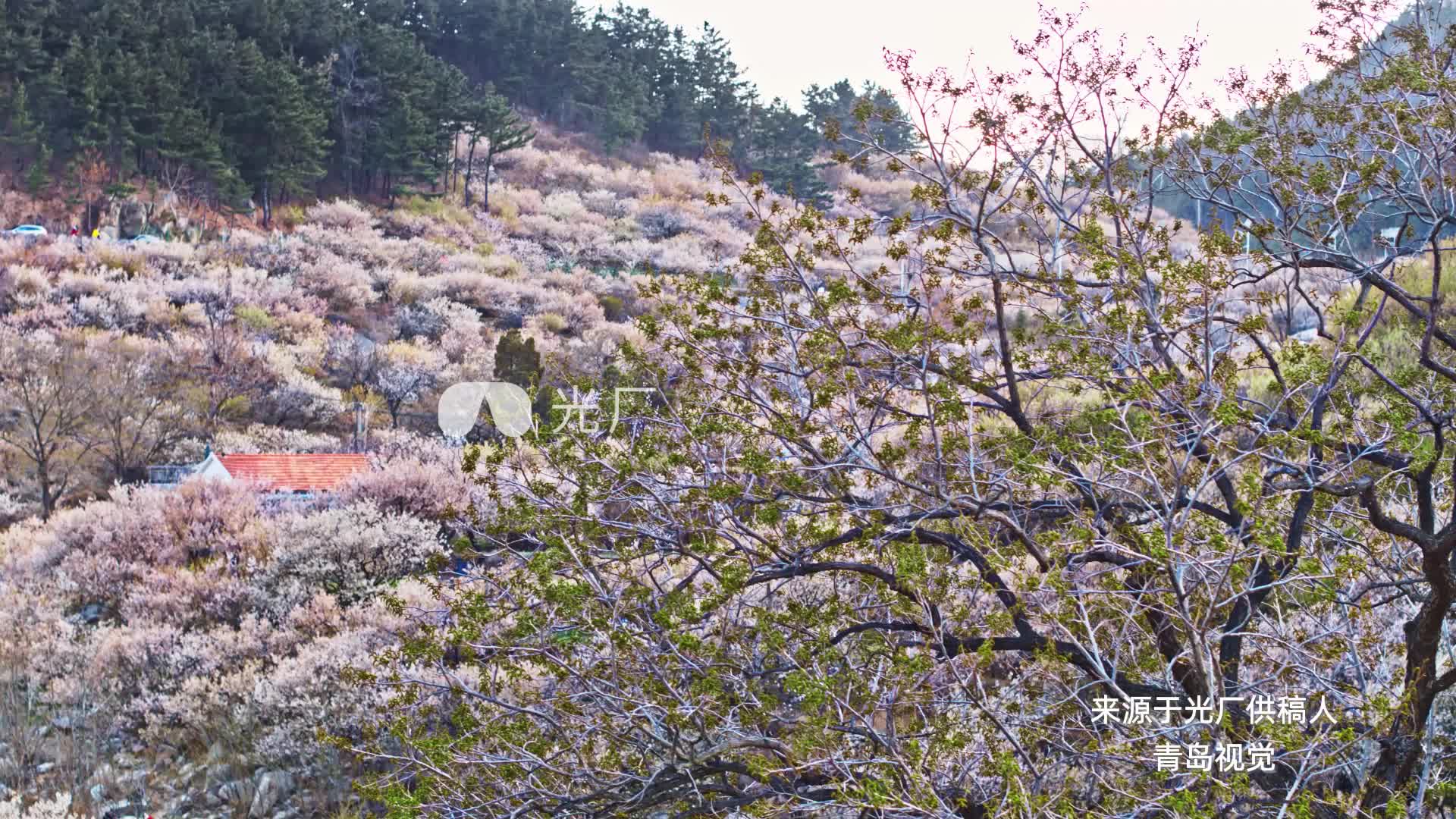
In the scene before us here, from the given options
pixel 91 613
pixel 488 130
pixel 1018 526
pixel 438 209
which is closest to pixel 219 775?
pixel 91 613

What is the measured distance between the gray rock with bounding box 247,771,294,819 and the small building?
5.28 metres

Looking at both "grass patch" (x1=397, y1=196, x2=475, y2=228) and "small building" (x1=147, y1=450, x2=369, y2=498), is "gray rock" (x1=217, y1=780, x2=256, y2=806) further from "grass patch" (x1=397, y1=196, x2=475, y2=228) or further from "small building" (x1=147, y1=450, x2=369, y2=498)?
"grass patch" (x1=397, y1=196, x2=475, y2=228)

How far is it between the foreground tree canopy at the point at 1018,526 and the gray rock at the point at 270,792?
285cm

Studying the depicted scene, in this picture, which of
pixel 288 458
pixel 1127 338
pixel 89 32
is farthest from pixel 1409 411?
pixel 89 32

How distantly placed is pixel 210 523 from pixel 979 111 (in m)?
8.65

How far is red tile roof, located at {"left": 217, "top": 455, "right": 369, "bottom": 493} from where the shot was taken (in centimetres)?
1251

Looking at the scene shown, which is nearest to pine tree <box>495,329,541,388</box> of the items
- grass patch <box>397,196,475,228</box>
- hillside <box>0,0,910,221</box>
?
hillside <box>0,0,910,221</box>

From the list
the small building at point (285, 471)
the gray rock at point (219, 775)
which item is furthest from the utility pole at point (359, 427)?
the gray rock at point (219, 775)

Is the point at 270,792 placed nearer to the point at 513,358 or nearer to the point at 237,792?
the point at 237,792

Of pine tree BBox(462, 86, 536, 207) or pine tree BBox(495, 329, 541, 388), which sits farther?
pine tree BBox(462, 86, 536, 207)

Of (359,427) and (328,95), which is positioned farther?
(328,95)

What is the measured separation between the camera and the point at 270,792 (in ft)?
22.0

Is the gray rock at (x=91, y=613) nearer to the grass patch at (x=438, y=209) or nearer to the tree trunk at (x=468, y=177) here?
the grass patch at (x=438, y=209)

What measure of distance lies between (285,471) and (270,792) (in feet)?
22.7
